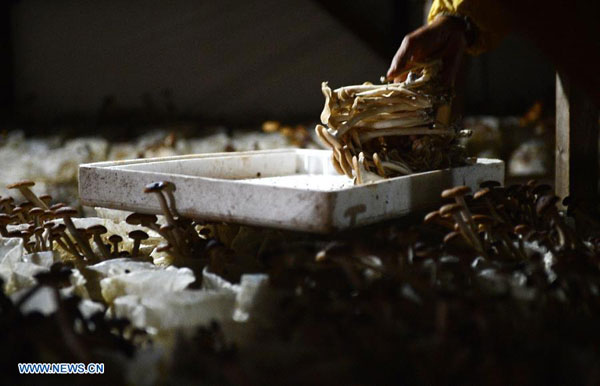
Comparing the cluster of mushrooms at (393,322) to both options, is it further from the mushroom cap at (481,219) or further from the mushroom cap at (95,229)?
the mushroom cap at (95,229)

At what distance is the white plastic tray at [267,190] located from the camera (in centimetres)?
291

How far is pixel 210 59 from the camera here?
9094 millimetres

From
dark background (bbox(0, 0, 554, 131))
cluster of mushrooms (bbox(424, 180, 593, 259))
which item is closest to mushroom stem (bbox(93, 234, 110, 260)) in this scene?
cluster of mushrooms (bbox(424, 180, 593, 259))

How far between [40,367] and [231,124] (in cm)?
668

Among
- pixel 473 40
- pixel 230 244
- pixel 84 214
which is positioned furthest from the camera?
pixel 84 214

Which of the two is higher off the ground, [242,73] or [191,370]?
[242,73]

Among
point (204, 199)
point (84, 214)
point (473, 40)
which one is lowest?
point (84, 214)

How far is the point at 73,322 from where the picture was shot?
2.30 m

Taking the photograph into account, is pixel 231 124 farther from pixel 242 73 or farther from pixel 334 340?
pixel 334 340

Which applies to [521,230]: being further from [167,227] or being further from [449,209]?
[167,227]

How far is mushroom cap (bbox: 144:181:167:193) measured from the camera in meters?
3.17

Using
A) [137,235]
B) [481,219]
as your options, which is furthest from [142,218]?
[481,219]

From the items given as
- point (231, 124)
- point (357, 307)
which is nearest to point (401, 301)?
point (357, 307)

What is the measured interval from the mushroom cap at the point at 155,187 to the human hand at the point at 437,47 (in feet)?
4.64
